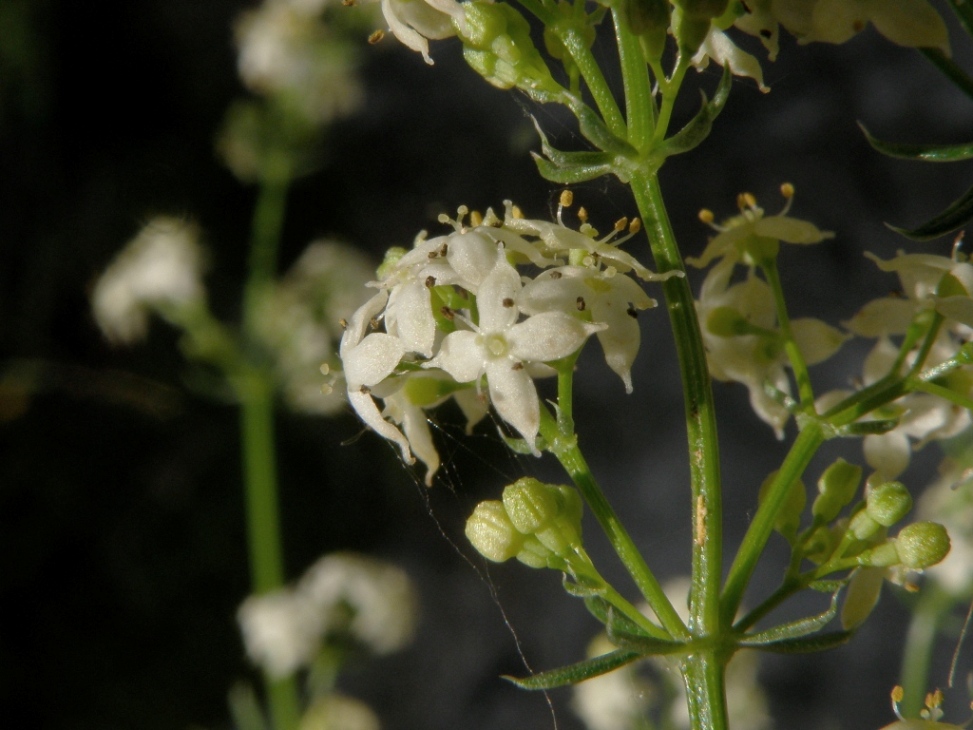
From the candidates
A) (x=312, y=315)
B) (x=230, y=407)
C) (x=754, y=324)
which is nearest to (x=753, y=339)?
(x=754, y=324)

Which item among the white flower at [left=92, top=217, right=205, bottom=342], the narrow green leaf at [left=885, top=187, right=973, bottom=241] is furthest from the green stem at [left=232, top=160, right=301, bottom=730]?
the narrow green leaf at [left=885, top=187, right=973, bottom=241]

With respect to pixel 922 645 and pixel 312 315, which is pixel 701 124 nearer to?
pixel 922 645

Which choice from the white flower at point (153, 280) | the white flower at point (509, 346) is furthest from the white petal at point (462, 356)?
the white flower at point (153, 280)

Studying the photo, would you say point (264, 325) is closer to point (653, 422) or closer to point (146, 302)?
point (146, 302)

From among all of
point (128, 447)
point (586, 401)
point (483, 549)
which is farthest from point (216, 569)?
point (483, 549)

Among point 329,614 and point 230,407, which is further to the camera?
point 230,407

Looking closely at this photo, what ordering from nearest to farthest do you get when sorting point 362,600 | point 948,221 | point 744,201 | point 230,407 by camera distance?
1. point 948,221
2. point 744,201
3. point 362,600
4. point 230,407

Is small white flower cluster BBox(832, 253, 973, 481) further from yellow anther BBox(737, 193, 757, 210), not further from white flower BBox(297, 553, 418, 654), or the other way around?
white flower BBox(297, 553, 418, 654)
